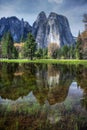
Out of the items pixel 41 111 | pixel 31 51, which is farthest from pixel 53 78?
pixel 31 51

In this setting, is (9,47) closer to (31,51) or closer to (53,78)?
(31,51)

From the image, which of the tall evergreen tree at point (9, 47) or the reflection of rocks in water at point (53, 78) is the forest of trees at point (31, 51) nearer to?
the tall evergreen tree at point (9, 47)

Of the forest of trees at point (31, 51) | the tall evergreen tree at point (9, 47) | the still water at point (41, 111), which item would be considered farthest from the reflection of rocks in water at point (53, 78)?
the tall evergreen tree at point (9, 47)

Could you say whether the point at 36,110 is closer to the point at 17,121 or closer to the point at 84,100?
the point at 17,121

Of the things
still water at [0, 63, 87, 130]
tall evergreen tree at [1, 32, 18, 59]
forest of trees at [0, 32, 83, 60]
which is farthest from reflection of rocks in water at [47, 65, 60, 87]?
tall evergreen tree at [1, 32, 18, 59]

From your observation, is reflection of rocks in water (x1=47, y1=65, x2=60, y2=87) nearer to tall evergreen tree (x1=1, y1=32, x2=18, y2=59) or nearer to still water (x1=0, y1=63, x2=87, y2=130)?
still water (x1=0, y1=63, x2=87, y2=130)

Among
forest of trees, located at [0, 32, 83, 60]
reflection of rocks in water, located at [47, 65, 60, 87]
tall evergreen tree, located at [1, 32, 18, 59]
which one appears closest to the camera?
reflection of rocks in water, located at [47, 65, 60, 87]

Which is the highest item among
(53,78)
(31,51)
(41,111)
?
(31,51)

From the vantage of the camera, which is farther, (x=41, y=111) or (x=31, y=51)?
(x=31, y=51)

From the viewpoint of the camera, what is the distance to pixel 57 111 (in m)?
9.89

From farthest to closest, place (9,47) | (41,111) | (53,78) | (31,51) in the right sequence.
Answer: (9,47) < (31,51) < (53,78) < (41,111)

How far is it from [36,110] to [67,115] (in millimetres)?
1323

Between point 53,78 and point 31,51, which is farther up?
point 31,51

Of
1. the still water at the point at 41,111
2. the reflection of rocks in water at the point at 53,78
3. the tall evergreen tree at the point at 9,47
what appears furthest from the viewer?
the tall evergreen tree at the point at 9,47
